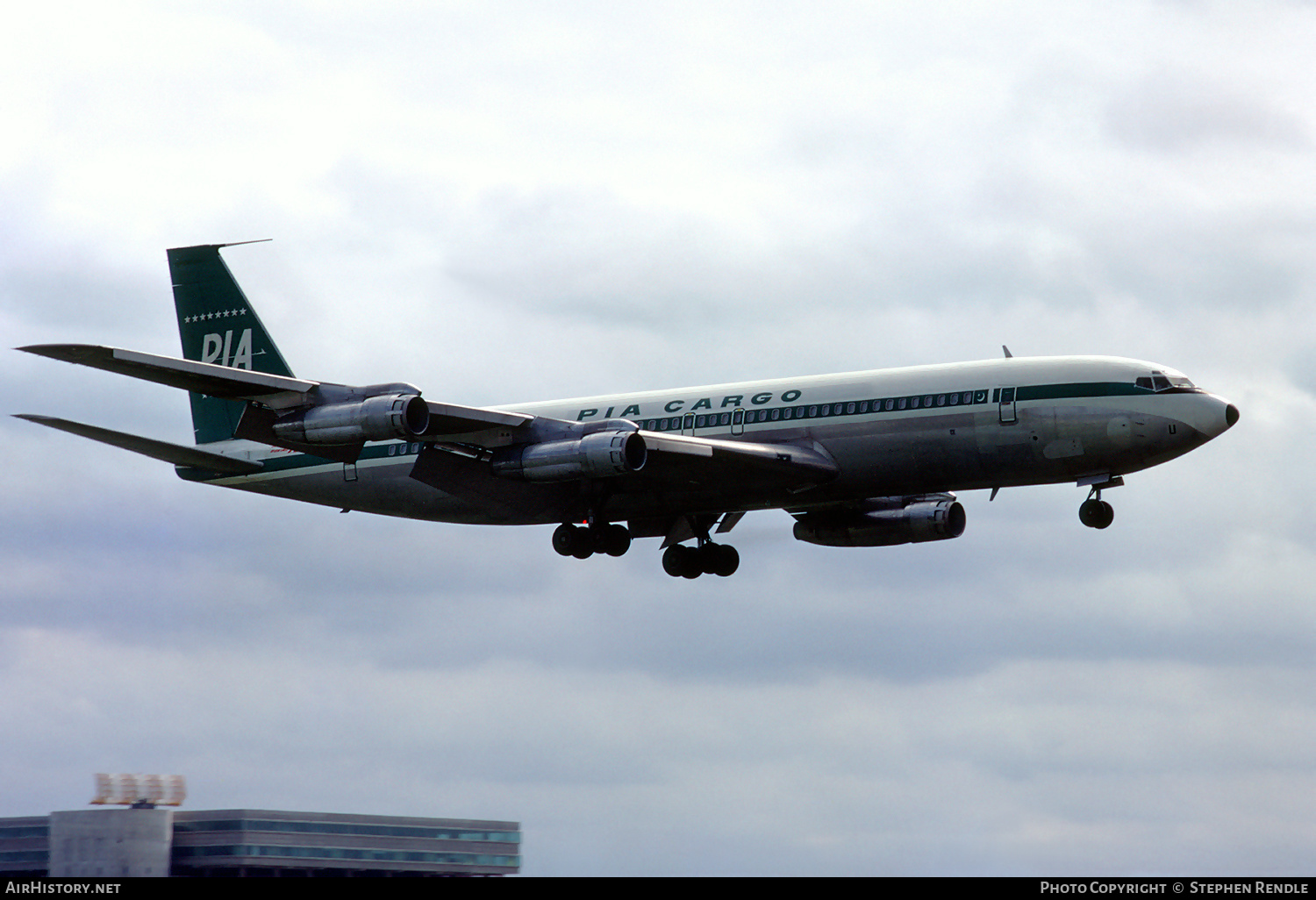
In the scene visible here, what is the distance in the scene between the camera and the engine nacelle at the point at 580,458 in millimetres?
48875

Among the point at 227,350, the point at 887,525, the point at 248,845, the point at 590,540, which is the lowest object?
the point at 248,845

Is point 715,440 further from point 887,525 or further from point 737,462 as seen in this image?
point 887,525

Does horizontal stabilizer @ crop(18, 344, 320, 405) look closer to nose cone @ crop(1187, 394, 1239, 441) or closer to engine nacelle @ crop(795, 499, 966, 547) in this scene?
engine nacelle @ crop(795, 499, 966, 547)

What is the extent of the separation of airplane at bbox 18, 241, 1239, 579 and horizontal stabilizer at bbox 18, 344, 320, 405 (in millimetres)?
59

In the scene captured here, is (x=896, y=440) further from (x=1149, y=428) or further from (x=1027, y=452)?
(x=1149, y=428)

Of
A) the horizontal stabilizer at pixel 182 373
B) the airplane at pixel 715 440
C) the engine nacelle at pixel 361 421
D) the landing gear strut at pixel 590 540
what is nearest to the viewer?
the horizontal stabilizer at pixel 182 373

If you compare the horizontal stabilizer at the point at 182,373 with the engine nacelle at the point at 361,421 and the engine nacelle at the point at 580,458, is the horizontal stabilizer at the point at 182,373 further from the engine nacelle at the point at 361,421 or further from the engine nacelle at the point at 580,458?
the engine nacelle at the point at 580,458

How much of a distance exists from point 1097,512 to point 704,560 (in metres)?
15.5

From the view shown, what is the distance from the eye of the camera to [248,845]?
88500 millimetres

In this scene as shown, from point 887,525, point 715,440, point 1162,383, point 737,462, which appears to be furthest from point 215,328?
point 1162,383

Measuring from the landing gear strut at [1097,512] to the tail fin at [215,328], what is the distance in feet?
97.6

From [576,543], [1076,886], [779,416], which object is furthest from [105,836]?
[1076,886]

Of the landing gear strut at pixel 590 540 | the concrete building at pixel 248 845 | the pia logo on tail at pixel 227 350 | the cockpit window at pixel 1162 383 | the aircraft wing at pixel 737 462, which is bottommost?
the concrete building at pixel 248 845

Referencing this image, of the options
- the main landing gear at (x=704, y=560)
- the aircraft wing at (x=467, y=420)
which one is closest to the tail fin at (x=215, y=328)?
the aircraft wing at (x=467, y=420)
